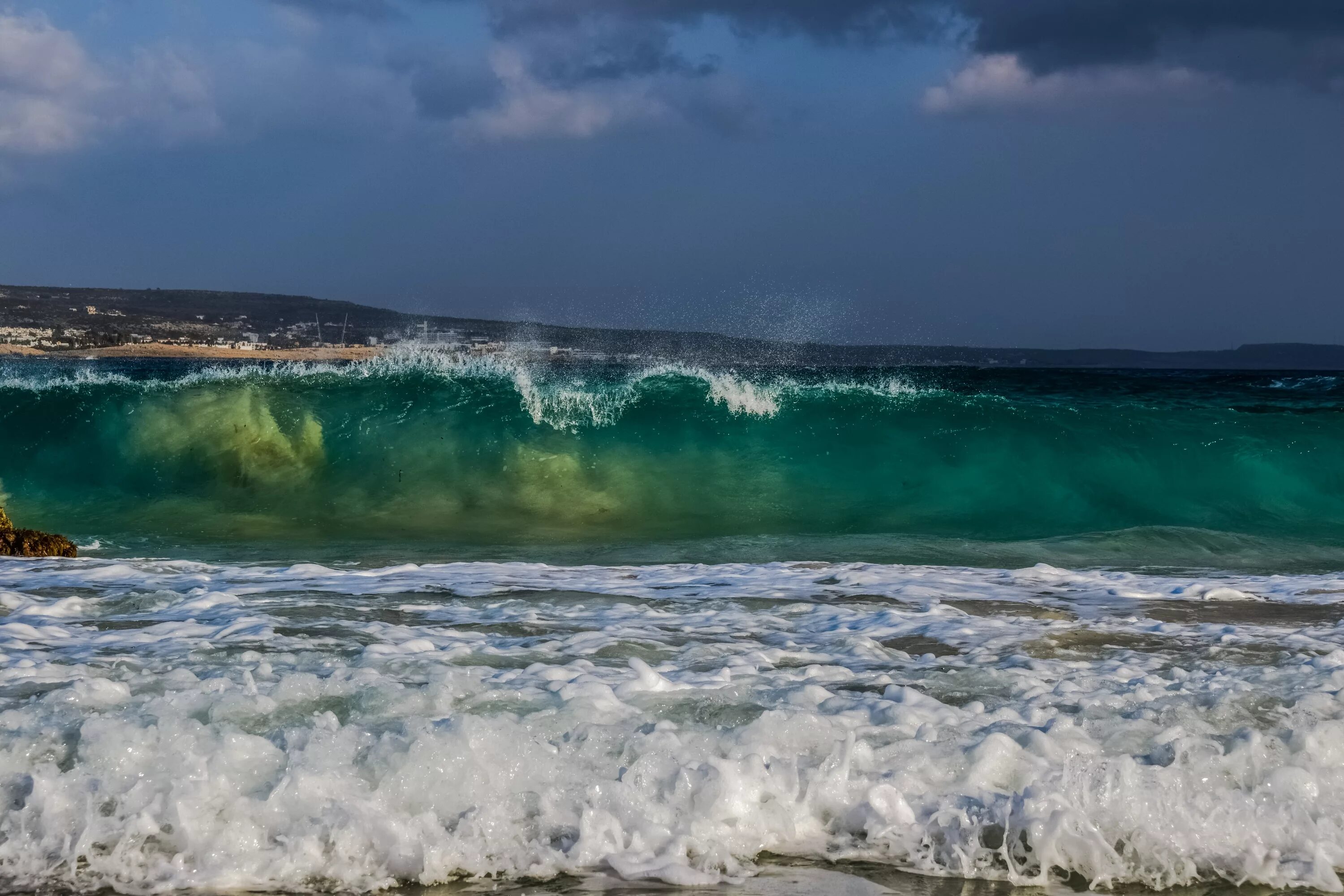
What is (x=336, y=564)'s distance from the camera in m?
7.59

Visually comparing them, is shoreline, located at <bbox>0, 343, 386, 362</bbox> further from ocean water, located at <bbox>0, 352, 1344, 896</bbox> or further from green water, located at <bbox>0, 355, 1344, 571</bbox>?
ocean water, located at <bbox>0, 352, 1344, 896</bbox>

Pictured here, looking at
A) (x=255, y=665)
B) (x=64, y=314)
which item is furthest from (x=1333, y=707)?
Answer: (x=64, y=314)

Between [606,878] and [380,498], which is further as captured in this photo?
[380,498]

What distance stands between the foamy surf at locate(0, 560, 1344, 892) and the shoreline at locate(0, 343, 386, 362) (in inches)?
1199

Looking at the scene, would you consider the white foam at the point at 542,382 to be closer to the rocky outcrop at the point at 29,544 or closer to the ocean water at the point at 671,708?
the ocean water at the point at 671,708

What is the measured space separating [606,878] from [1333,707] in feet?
8.03

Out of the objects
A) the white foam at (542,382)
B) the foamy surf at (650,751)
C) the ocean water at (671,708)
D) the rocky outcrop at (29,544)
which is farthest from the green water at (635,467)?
the foamy surf at (650,751)

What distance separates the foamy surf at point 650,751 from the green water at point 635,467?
4.25m

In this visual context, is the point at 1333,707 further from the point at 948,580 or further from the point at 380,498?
the point at 380,498

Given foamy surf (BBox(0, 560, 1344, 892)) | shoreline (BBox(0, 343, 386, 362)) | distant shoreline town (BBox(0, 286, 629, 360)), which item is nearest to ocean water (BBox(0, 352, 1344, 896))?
foamy surf (BBox(0, 560, 1344, 892))

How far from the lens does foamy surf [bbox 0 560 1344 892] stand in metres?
2.73

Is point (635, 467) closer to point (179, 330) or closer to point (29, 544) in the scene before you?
point (29, 544)

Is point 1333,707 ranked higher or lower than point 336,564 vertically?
higher

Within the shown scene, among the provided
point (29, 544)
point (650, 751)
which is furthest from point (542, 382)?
point (650, 751)
